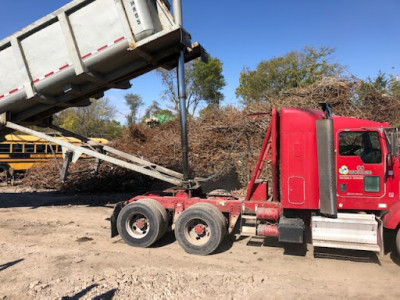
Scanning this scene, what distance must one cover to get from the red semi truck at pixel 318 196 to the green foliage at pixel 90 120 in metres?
38.5

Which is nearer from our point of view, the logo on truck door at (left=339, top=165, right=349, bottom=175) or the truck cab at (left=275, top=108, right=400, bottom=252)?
the truck cab at (left=275, top=108, right=400, bottom=252)

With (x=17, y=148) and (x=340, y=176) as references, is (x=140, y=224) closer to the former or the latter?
(x=340, y=176)

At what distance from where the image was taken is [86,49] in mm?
6449

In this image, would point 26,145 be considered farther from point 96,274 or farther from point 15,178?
point 96,274

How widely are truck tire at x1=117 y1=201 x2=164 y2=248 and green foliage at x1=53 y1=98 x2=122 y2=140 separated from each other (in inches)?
1484

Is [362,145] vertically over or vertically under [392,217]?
over

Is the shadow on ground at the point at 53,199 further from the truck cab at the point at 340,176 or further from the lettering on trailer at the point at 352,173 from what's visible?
the lettering on trailer at the point at 352,173

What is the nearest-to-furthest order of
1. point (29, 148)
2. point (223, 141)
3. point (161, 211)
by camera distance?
point (161, 211)
point (223, 141)
point (29, 148)

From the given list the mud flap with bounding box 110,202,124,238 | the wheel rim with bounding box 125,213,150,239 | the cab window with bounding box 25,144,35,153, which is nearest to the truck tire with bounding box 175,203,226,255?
the wheel rim with bounding box 125,213,150,239

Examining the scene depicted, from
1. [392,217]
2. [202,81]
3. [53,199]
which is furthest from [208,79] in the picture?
[392,217]

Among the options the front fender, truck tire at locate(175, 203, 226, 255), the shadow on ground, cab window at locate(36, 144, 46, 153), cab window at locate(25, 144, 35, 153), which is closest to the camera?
the front fender

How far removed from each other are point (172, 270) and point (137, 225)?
59.8 inches

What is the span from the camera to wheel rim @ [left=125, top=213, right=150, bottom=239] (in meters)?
6.05

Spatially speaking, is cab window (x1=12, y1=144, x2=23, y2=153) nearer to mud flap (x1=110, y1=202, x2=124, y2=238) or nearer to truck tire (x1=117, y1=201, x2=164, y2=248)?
mud flap (x1=110, y1=202, x2=124, y2=238)
